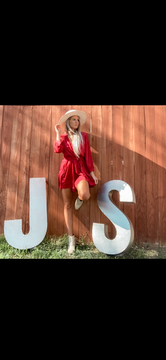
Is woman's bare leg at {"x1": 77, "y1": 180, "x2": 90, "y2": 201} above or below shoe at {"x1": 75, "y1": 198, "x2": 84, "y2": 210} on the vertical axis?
above

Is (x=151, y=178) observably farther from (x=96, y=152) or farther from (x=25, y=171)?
(x=25, y=171)

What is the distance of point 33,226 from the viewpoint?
255 centimetres

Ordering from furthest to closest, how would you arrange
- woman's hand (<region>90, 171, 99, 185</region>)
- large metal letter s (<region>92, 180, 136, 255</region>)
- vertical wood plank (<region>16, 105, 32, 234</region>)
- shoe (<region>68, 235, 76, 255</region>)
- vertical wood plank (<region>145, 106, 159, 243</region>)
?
vertical wood plank (<region>16, 105, 32, 234</region>) < vertical wood plank (<region>145, 106, 159, 243</region>) < woman's hand (<region>90, 171, 99, 185</region>) < shoe (<region>68, 235, 76, 255</region>) < large metal letter s (<region>92, 180, 136, 255</region>)

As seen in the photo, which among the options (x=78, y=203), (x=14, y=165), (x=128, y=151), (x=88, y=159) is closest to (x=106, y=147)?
(x=128, y=151)

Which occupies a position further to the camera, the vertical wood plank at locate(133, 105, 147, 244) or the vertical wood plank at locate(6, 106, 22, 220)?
the vertical wood plank at locate(6, 106, 22, 220)

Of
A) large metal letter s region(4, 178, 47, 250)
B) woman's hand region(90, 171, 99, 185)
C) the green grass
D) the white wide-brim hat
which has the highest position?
the white wide-brim hat

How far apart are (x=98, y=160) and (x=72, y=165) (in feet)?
1.42

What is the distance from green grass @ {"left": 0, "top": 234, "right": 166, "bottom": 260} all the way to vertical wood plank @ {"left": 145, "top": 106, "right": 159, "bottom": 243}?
22 cm

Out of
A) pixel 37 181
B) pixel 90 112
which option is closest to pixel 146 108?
pixel 90 112

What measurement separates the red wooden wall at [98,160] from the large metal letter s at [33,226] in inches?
7.1

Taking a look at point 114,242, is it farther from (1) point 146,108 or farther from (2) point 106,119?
(1) point 146,108

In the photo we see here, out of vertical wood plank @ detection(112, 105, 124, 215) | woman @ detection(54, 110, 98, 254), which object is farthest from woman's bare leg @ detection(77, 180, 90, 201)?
vertical wood plank @ detection(112, 105, 124, 215)

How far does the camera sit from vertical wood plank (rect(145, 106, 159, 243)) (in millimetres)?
2689

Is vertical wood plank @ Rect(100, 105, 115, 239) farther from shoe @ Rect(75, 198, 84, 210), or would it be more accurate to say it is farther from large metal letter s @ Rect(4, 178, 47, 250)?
large metal letter s @ Rect(4, 178, 47, 250)
